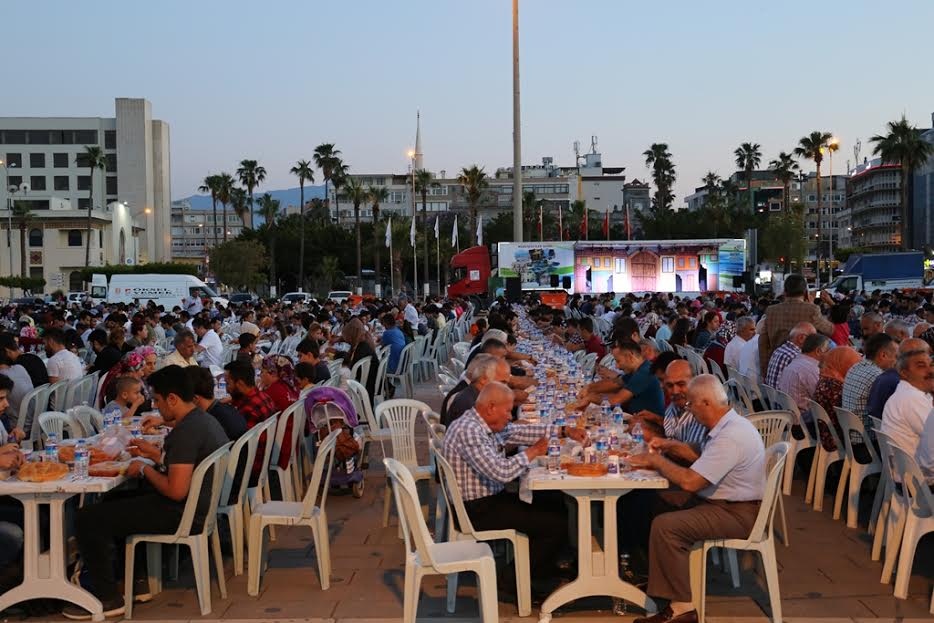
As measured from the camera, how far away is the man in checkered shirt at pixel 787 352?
980cm

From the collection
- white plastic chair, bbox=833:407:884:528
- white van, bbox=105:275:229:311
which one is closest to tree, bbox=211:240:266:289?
white van, bbox=105:275:229:311

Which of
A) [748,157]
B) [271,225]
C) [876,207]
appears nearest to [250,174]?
[271,225]

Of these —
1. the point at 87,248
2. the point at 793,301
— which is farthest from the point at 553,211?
the point at 793,301

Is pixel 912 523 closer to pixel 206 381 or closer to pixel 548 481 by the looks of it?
pixel 548 481

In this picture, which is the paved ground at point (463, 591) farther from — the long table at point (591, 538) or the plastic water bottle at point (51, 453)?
the plastic water bottle at point (51, 453)

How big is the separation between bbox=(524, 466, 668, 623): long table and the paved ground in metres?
0.20

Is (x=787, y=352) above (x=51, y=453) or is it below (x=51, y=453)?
above

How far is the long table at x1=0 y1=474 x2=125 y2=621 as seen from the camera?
573cm

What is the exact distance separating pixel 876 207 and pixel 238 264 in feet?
263

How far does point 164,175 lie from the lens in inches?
3664

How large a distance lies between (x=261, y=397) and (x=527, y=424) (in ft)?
6.71

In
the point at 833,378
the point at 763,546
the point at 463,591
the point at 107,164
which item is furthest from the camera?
the point at 107,164

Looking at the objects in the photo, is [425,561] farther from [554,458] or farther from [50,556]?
[50,556]

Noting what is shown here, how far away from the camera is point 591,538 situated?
5789 mm
